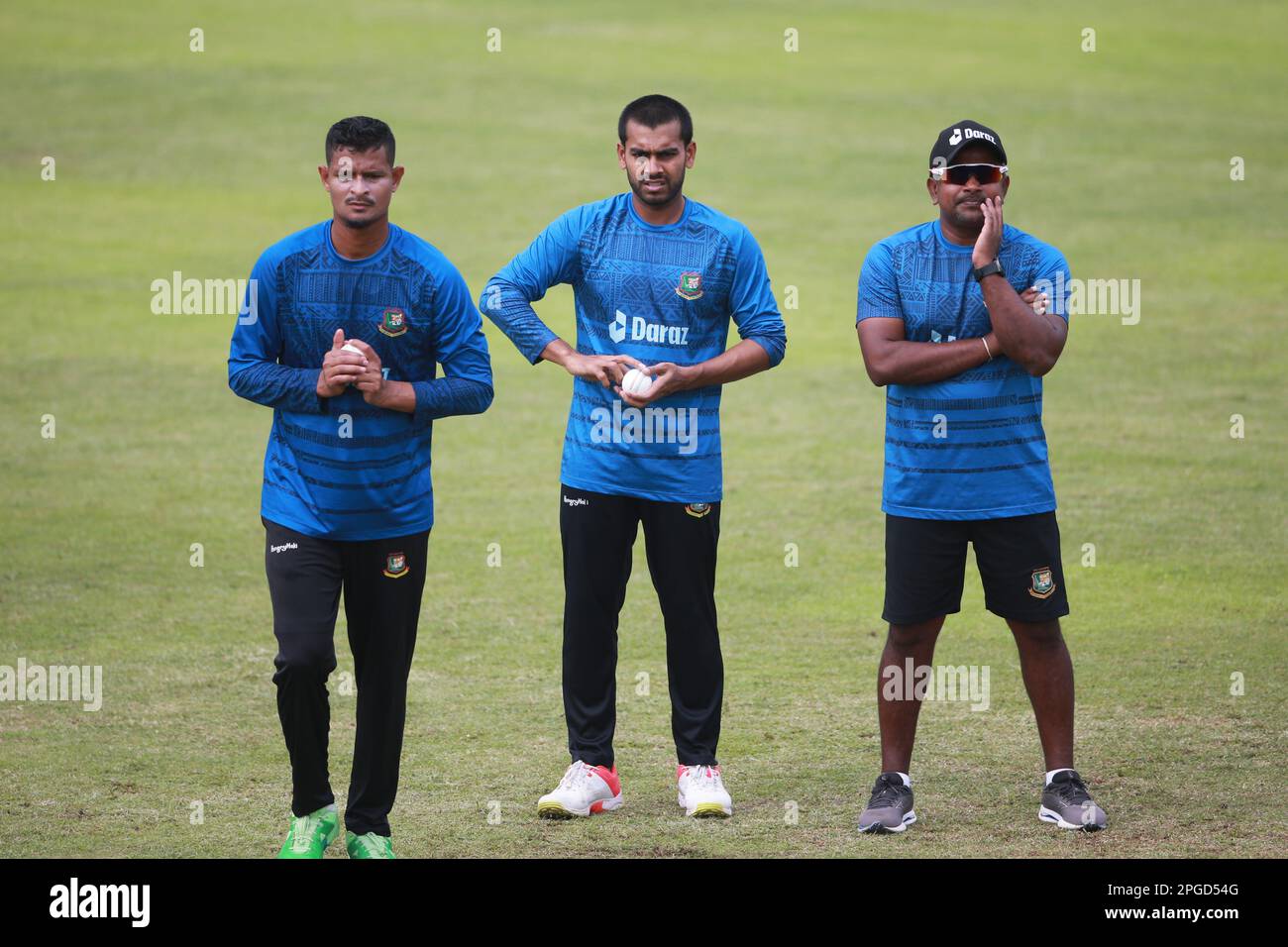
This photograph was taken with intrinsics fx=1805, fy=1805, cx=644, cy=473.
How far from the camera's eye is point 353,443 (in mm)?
6047

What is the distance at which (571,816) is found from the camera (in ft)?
22.2

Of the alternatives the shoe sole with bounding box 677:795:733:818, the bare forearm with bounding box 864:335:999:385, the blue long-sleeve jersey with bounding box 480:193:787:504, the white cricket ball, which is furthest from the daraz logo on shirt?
the shoe sole with bounding box 677:795:733:818

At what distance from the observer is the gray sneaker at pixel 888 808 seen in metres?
6.54

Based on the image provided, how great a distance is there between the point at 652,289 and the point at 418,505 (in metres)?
1.28

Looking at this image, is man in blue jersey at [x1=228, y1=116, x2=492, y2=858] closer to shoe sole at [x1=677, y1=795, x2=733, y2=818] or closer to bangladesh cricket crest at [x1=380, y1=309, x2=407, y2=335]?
bangladesh cricket crest at [x1=380, y1=309, x2=407, y2=335]

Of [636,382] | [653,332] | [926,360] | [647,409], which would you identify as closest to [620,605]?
[647,409]

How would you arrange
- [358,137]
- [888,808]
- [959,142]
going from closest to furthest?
[358,137] < [959,142] < [888,808]

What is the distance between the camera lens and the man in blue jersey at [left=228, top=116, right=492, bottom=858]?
596cm

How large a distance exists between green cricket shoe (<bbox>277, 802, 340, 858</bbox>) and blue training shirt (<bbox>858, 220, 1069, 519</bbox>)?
2.35 meters

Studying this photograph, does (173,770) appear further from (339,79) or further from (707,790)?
(339,79)

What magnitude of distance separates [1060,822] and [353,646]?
2622 millimetres

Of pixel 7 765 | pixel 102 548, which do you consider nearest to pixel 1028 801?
pixel 7 765

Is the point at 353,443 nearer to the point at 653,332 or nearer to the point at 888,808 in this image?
the point at 653,332

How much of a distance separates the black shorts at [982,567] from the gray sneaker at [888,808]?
23.4 inches
